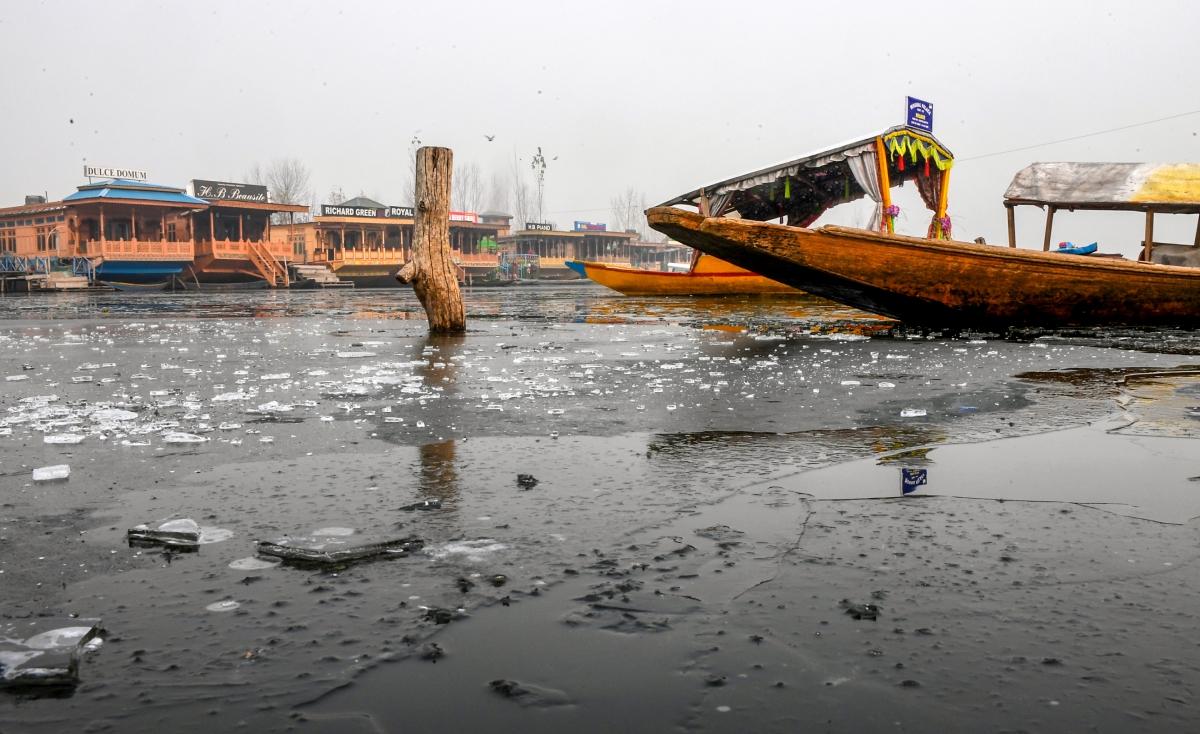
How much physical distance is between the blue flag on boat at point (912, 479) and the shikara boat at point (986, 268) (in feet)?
20.6

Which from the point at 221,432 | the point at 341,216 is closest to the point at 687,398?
the point at 221,432

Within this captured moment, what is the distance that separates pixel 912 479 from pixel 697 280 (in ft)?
69.5

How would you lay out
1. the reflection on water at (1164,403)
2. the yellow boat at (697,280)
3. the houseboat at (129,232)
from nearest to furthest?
the reflection on water at (1164,403), the yellow boat at (697,280), the houseboat at (129,232)

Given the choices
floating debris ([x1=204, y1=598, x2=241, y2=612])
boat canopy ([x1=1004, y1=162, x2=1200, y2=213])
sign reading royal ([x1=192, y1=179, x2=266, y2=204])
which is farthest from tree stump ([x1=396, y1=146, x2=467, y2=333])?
sign reading royal ([x1=192, y1=179, x2=266, y2=204])

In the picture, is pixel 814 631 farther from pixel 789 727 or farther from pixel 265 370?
pixel 265 370

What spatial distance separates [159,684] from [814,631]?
4.25ft

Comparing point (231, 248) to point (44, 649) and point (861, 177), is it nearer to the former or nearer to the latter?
point (861, 177)

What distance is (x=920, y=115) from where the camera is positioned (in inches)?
687

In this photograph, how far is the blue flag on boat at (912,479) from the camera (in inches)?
114

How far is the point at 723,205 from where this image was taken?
2077cm

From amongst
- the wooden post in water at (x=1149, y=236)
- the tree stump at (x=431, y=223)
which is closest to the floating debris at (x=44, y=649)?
the tree stump at (x=431, y=223)

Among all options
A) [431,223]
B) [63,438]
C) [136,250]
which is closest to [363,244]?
[136,250]

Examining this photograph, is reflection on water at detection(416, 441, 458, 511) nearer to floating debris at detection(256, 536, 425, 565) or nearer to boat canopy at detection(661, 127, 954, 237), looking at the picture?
floating debris at detection(256, 536, 425, 565)

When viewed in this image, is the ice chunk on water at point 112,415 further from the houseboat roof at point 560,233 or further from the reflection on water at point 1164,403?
the houseboat roof at point 560,233
